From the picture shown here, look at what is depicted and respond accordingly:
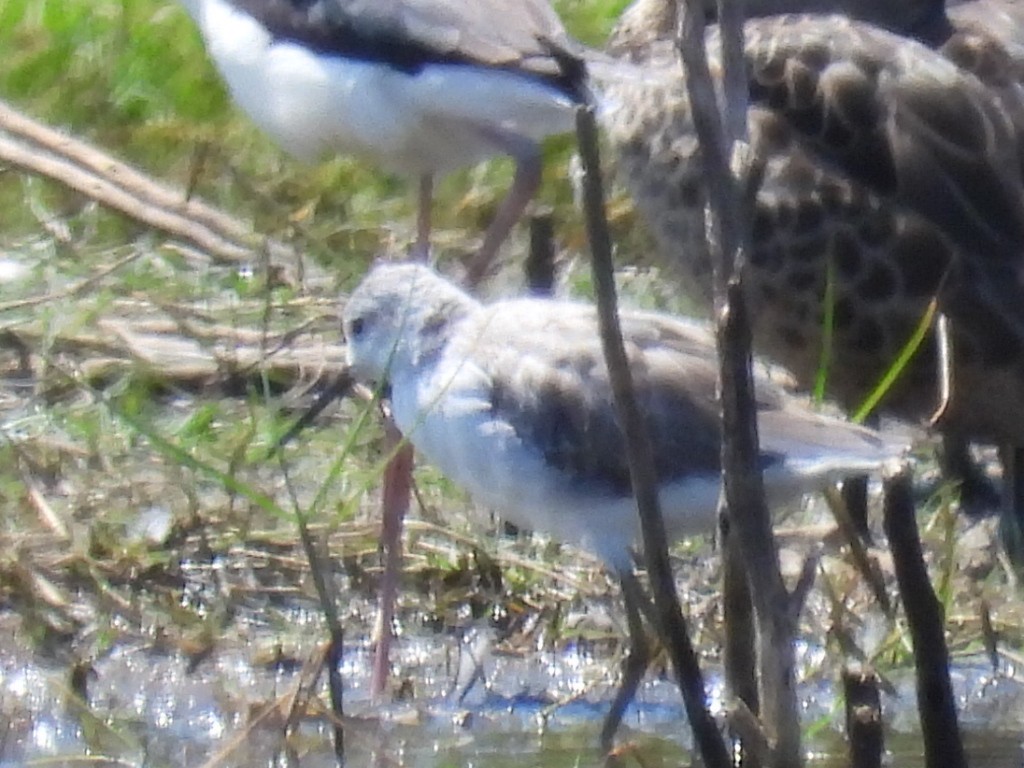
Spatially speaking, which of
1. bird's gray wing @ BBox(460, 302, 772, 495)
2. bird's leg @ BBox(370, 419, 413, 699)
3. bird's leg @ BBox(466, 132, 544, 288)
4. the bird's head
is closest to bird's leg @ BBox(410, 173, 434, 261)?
bird's leg @ BBox(466, 132, 544, 288)

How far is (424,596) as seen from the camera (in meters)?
5.27

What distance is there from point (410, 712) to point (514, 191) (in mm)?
1398

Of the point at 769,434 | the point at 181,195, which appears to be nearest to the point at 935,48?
the point at 769,434

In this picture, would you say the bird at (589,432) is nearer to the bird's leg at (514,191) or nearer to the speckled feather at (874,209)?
the speckled feather at (874,209)

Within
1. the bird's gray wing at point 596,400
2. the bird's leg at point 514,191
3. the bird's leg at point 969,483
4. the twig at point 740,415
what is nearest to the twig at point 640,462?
the twig at point 740,415

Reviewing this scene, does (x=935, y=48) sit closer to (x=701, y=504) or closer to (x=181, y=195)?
(x=701, y=504)

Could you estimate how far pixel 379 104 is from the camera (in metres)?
5.54

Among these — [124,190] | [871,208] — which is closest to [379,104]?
[871,208]

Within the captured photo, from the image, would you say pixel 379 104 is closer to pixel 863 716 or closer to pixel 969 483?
pixel 969 483

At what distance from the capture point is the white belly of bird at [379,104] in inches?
213

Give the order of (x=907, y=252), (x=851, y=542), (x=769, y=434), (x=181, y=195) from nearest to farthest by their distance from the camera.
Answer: (x=851, y=542) → (x=769, y=434) → (x=907, y=252) → (x=181, y=195)

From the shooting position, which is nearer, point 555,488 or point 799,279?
point 555,488

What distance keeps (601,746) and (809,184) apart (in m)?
1.31

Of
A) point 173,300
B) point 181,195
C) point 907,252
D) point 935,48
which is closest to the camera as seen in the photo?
point 907,252
